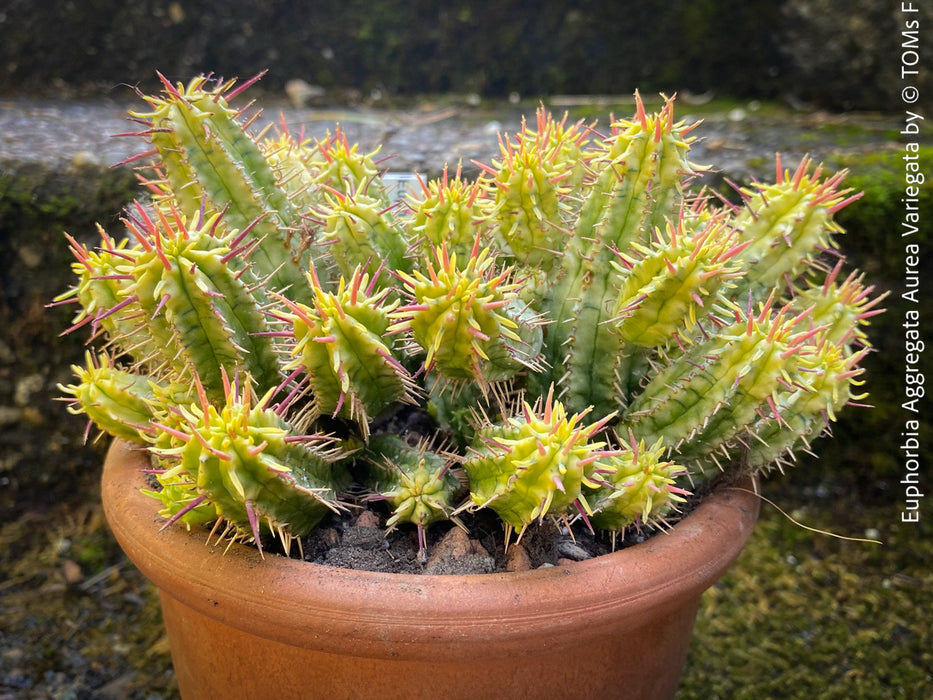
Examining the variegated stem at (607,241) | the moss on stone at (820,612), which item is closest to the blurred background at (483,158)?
the moss on stone at (820,612)

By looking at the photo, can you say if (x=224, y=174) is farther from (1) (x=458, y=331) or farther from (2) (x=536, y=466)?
(2) (x=536, y=466)

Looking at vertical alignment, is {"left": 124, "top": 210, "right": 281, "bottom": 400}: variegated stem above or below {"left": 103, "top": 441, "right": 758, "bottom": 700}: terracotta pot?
above

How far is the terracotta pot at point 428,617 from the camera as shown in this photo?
91cm

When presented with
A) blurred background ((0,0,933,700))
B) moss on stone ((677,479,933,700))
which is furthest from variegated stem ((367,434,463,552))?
moss on stone ((677,479,933,700))

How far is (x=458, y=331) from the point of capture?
893 millimetres

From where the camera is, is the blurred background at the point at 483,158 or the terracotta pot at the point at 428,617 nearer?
the terracotta pot at the point at 428,617

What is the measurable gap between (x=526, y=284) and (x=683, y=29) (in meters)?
1.92

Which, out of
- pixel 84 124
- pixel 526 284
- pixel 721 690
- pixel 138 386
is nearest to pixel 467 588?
pixel 526 284

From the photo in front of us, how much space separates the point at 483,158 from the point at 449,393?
1.12 meters

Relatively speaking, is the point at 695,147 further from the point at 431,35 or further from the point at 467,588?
the point at 467,588

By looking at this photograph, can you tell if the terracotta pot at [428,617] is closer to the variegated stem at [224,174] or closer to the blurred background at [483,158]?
the variegated stem at [224,174]

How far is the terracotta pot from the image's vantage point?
91cm

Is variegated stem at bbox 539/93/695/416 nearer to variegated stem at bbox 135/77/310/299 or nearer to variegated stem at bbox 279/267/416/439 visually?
variegated stem at bbox 279/267/416/439

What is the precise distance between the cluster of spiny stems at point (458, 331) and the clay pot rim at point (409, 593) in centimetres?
5
